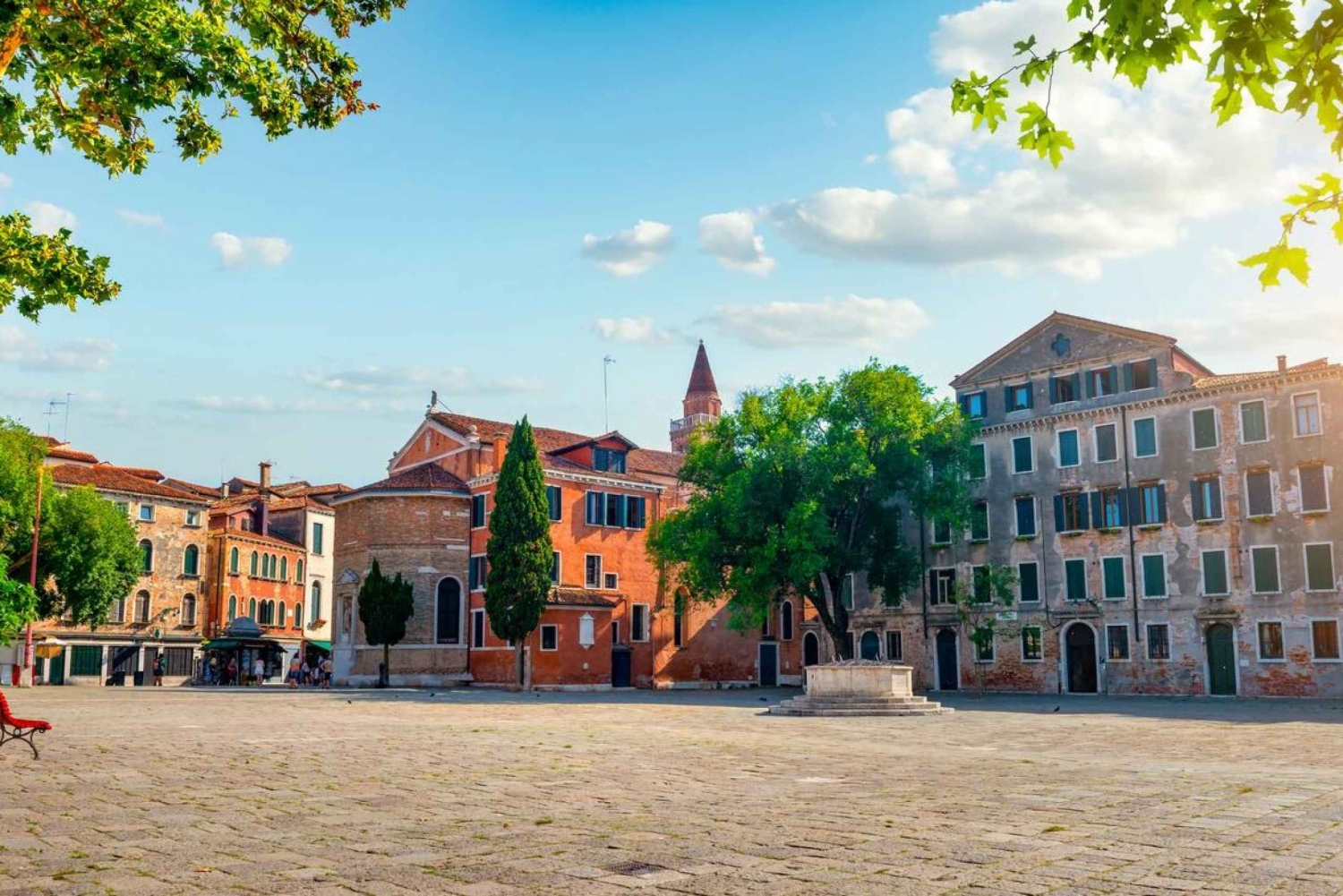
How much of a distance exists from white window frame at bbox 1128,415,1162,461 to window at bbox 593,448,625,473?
2239cm

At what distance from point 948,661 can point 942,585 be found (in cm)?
315

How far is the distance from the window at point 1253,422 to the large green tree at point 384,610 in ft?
108

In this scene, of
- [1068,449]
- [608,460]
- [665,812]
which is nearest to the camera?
[665,812]

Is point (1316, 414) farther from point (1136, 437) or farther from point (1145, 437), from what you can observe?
point (1136, 437)

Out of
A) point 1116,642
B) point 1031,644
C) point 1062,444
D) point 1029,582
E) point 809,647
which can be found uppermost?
point 1062,444

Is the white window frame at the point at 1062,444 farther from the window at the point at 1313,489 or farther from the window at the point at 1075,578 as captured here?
the window at the point at 1313,489

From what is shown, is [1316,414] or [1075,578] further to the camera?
[1075,578]

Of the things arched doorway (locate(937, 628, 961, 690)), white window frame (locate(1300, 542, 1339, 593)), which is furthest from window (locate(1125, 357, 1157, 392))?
arched doorway (locate(937, 628, 961, 690))

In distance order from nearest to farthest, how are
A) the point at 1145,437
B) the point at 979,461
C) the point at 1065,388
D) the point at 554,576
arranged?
the point at 1145,437 < the point at 1065,388 < the point at 979,461 < the point at 554,576

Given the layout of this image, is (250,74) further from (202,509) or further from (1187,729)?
(202,509)

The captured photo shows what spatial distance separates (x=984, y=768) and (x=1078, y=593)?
33.2 meters

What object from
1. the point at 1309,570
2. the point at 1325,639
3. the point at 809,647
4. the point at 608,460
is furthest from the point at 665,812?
the point at 809,647

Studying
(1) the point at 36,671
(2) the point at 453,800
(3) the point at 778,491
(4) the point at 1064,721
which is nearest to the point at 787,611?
(3) the point at 778,491

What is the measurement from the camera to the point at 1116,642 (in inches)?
1759
